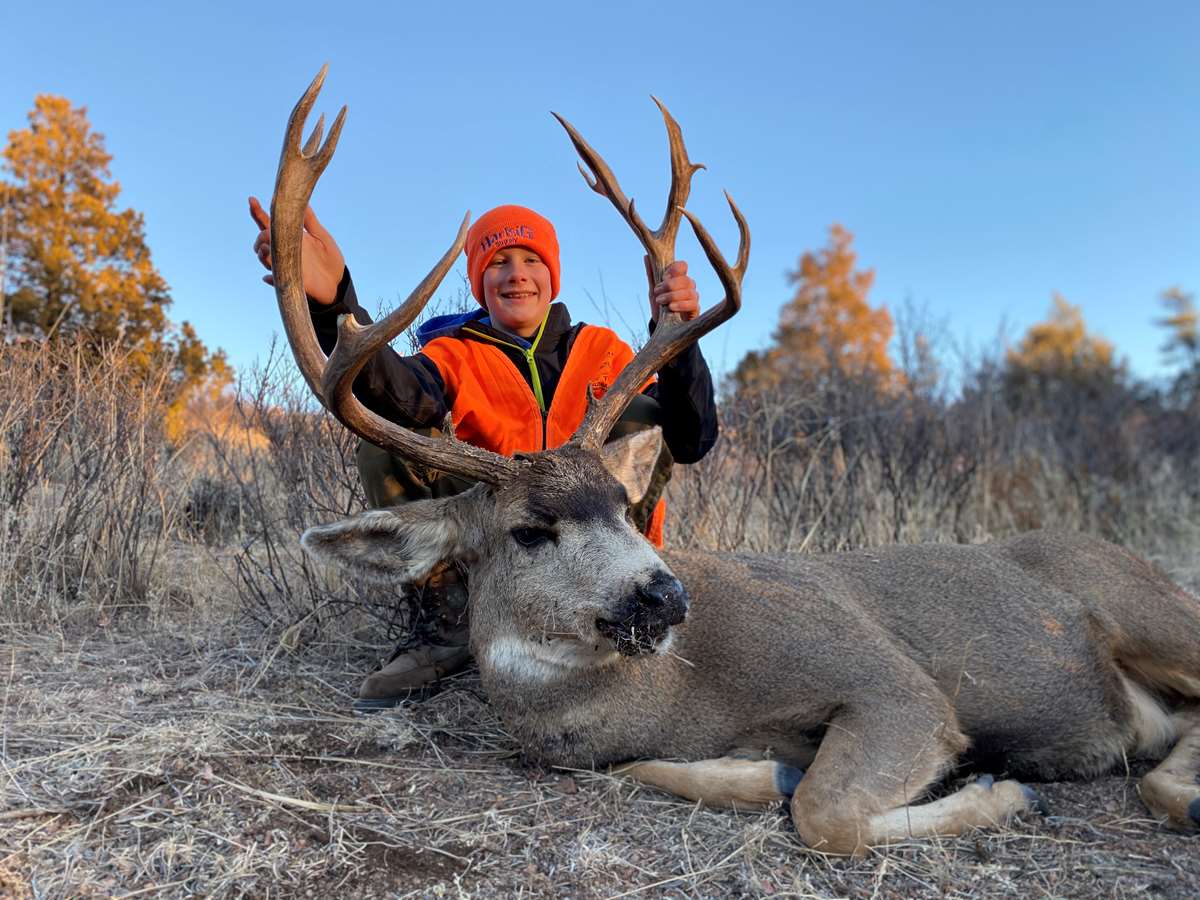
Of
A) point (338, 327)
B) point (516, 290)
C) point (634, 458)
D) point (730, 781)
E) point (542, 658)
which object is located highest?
point (516, 290)

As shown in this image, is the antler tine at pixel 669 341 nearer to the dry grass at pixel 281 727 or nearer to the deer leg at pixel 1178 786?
the dry grass at pixel 281 727

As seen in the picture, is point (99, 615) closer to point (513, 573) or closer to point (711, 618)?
point (513, 573)

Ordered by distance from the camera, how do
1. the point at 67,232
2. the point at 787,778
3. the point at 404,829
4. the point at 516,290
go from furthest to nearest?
the point at 67,232 → the point at 516,290 → the point at 787,778 → the point at 404,829

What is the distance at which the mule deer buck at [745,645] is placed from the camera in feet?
9.07

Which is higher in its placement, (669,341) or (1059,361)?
(1059,361)

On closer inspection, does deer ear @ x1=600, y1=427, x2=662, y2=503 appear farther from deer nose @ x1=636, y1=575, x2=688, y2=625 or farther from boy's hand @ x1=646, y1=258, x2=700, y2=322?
deer nose @ x1=636, y1=575, x2=688, y2=625

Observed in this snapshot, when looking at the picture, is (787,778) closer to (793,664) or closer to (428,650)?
(793,664)

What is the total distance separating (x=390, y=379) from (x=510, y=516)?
0.81 meters

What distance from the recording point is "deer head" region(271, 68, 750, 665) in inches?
109

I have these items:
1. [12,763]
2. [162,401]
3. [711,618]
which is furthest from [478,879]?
[162,401]

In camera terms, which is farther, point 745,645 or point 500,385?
point 500,385

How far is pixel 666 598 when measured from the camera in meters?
2.65

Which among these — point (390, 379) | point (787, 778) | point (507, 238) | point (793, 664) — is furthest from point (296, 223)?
point (787, 778)

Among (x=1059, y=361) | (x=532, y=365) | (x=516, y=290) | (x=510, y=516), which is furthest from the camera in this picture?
(x=1059, y=361)
